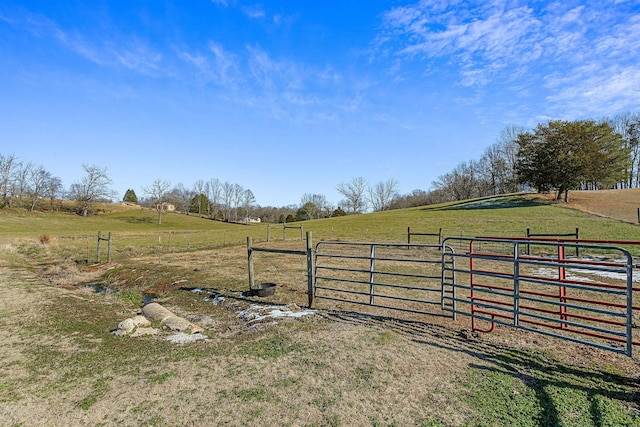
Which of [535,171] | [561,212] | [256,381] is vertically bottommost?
[256,381]

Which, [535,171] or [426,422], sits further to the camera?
[535,171]

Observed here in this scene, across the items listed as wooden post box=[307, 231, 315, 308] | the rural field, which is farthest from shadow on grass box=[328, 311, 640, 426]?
wooden post box=[307, 231, 315, 308]

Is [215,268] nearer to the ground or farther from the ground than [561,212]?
nearer to the ground

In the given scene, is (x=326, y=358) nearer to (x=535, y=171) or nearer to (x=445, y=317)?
(x=445, y=317)

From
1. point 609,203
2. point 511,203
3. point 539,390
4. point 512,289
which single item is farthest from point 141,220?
point 609,203

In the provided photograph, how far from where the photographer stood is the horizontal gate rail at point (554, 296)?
13.4 feet

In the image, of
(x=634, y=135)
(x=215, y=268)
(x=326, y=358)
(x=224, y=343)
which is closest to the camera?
(x=326, y=358)

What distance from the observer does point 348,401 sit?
3422mm

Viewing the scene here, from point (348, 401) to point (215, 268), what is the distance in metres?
9.91

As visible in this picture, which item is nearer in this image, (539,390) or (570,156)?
(539,390)

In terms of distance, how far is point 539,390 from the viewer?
11.6 ft

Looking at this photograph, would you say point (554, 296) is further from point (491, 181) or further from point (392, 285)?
point (491, 181)

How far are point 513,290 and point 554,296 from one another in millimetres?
654

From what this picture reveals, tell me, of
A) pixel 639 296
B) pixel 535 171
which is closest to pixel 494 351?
pixel 639 296
